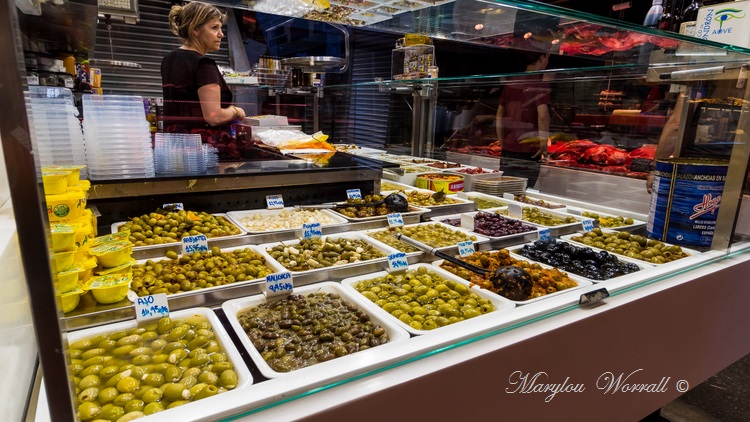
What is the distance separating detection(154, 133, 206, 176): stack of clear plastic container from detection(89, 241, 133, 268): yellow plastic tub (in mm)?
819

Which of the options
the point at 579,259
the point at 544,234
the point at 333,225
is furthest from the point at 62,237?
the point at 544,234

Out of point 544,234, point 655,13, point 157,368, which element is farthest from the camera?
point 655,13

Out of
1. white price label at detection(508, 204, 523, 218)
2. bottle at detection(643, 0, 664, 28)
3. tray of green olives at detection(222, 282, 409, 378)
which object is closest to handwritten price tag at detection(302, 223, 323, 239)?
tray of green olives at detection(222, 282, 409, 378)

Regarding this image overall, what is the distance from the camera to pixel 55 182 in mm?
1357

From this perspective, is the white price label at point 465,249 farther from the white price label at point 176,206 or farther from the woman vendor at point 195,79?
the woman vendor at point 195,79

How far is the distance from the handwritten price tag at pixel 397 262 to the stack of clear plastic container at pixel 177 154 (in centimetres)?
119

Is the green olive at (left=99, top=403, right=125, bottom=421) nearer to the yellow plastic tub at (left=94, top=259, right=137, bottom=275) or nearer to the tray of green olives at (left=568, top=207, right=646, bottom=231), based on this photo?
the yellow plastic tub at (left=94, top=259, right=137, bottom=275)

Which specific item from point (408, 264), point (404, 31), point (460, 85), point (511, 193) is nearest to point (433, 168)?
point (511, 193)

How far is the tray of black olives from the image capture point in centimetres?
195

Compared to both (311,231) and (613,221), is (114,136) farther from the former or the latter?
(613,221)

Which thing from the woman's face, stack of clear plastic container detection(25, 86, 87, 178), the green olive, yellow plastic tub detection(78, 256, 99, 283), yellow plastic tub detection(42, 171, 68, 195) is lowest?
the green olive

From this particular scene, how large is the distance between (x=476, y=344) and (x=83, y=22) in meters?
3.57

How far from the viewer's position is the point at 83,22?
3283 mm

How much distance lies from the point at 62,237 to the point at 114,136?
1.05 metres
